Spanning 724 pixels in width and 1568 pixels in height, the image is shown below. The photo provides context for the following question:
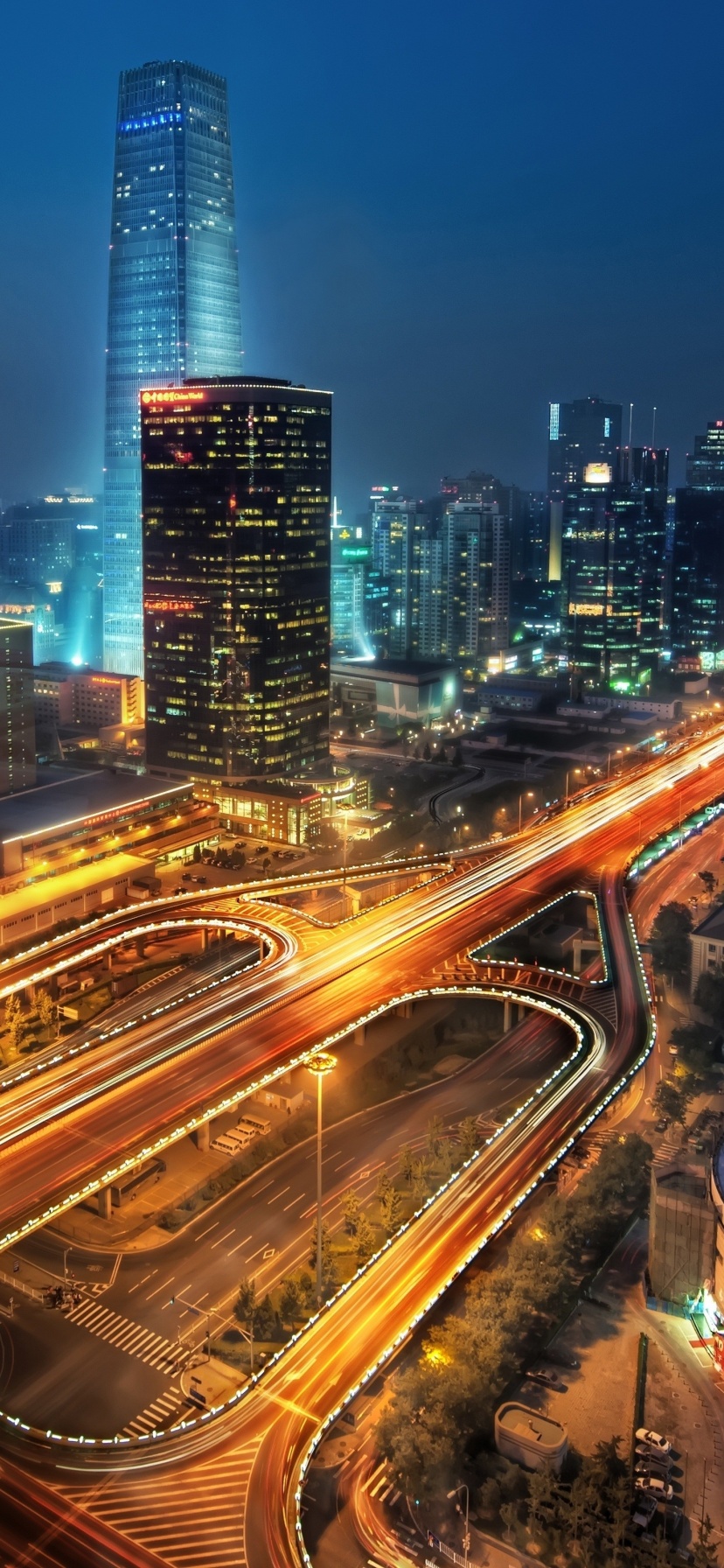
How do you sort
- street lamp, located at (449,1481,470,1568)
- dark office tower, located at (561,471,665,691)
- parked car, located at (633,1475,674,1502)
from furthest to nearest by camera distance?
dark office tower, located at (561,471,665,691) → parked car, located at (633,1475,674,1502) → street lamp, located at (449,1481,470,1568)

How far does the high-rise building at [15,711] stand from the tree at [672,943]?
2043 centimetres

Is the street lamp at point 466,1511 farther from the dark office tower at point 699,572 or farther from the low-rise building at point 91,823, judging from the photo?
the dark office tower at point 699,572

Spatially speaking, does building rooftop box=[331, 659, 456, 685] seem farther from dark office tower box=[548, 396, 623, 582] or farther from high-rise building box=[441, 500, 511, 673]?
dark office tower box=[548, 396, 623, 582]

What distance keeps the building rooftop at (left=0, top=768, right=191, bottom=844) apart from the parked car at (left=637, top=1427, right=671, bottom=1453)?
2180 cm

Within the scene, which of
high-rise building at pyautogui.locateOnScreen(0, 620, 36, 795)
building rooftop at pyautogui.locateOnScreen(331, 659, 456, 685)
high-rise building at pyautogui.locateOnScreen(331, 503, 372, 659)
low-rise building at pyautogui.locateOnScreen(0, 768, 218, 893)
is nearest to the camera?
low-rise building at pyautogui.locateOnScreen(0, 768, 218, 893)

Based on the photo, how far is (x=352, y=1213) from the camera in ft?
59.3

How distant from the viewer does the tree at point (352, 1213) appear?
17906 mm

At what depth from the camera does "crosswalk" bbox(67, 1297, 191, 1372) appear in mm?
15852

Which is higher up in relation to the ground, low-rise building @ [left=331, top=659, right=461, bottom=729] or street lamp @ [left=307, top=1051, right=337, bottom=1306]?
low-rise building @ [left=331, top=659, right=461, bottom=729]

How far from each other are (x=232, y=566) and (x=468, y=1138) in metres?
23.9

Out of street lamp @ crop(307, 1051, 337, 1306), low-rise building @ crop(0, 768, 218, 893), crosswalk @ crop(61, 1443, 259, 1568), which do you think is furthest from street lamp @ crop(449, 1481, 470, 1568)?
low-rise building @ crop(0, 768, 218, 893)

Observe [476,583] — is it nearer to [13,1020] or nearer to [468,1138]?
[13,1020]

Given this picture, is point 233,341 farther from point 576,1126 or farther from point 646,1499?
point 646,1499

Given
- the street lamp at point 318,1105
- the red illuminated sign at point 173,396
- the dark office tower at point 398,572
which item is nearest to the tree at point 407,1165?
the street lamp at point 318,1105
